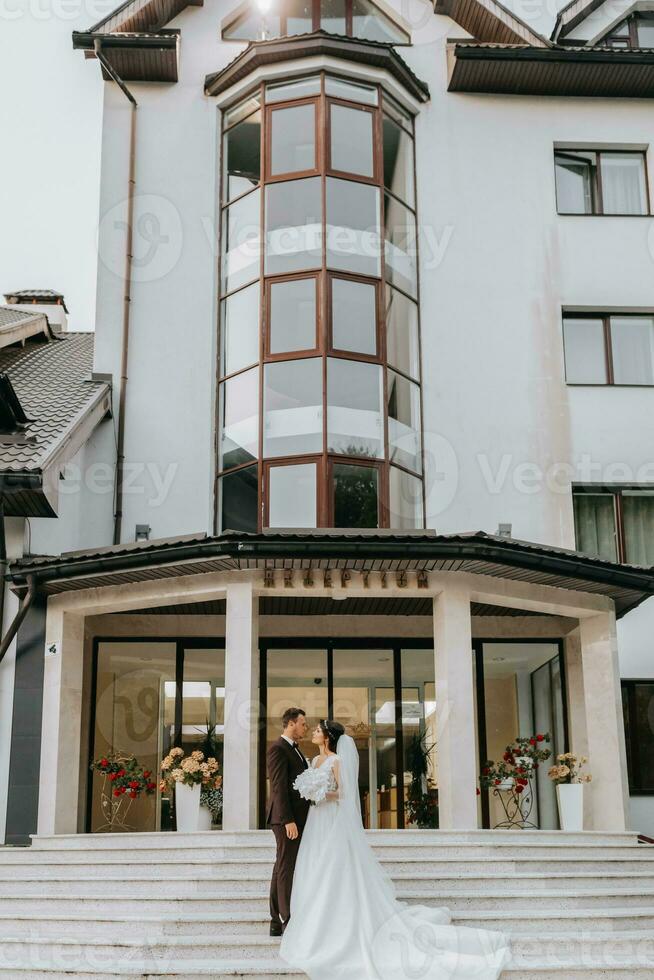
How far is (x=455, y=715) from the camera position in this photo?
A: 43.2 feet

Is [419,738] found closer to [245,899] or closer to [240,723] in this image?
[240,723]

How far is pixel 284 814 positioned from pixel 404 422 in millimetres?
8107

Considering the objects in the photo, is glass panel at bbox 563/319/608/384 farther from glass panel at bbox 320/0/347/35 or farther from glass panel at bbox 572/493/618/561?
glass panel at bbox 320/0/347/35

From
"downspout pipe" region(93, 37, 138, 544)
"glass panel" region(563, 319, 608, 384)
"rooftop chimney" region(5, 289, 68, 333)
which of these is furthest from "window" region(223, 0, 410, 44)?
"rooftop chimney" region(5, 289, 68, 333)

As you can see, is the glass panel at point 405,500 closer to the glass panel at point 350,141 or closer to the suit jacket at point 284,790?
the glass panel at point 350,141

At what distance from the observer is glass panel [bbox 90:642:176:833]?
622 inches

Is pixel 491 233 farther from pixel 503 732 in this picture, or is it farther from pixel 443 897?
pixel 443 897

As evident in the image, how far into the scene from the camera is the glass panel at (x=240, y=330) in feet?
56.1

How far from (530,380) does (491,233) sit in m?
2.47

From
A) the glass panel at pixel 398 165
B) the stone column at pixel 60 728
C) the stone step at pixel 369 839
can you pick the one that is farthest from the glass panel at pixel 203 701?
the glass panel at pixel 398 165

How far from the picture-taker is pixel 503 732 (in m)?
16.5

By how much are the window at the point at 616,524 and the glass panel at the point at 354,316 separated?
3853 millimetres

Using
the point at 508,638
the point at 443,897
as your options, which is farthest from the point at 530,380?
the point at 443,897

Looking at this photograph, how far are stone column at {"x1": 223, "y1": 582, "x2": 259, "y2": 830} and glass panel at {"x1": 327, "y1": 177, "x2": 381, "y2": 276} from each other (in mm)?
5898
